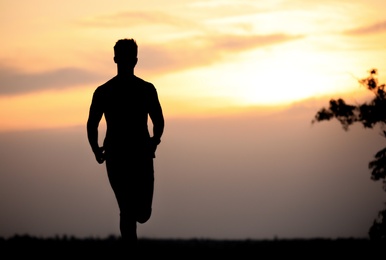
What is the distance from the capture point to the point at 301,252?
18438mm

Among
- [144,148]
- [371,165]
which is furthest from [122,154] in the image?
[371,165]

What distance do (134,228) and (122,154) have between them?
0.97 m

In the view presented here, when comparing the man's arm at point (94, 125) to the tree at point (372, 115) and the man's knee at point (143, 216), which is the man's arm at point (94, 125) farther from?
the tree at point (372, 115)

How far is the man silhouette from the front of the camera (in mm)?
12000

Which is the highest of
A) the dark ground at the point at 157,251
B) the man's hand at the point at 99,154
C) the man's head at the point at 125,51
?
the man's head at the point at 125,51

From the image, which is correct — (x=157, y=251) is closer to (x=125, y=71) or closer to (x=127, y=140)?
(x=127, y=140)

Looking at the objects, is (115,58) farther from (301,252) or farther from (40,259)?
(301,252)

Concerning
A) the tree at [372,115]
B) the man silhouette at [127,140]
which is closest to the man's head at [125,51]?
the man silhouette at [127,140]

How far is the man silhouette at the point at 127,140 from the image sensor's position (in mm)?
12000

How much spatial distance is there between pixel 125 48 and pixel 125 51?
39 millimetres

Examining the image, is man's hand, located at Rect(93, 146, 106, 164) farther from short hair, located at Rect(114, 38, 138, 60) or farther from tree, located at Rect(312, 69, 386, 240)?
tree, located at Rect(312, 69, 386, 240)

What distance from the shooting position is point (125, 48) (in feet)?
39.4

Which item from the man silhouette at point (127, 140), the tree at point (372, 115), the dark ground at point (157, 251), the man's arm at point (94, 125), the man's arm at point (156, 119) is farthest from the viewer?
the tree at point (372, 115)

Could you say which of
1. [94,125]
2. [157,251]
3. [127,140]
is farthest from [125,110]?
[157,251]
